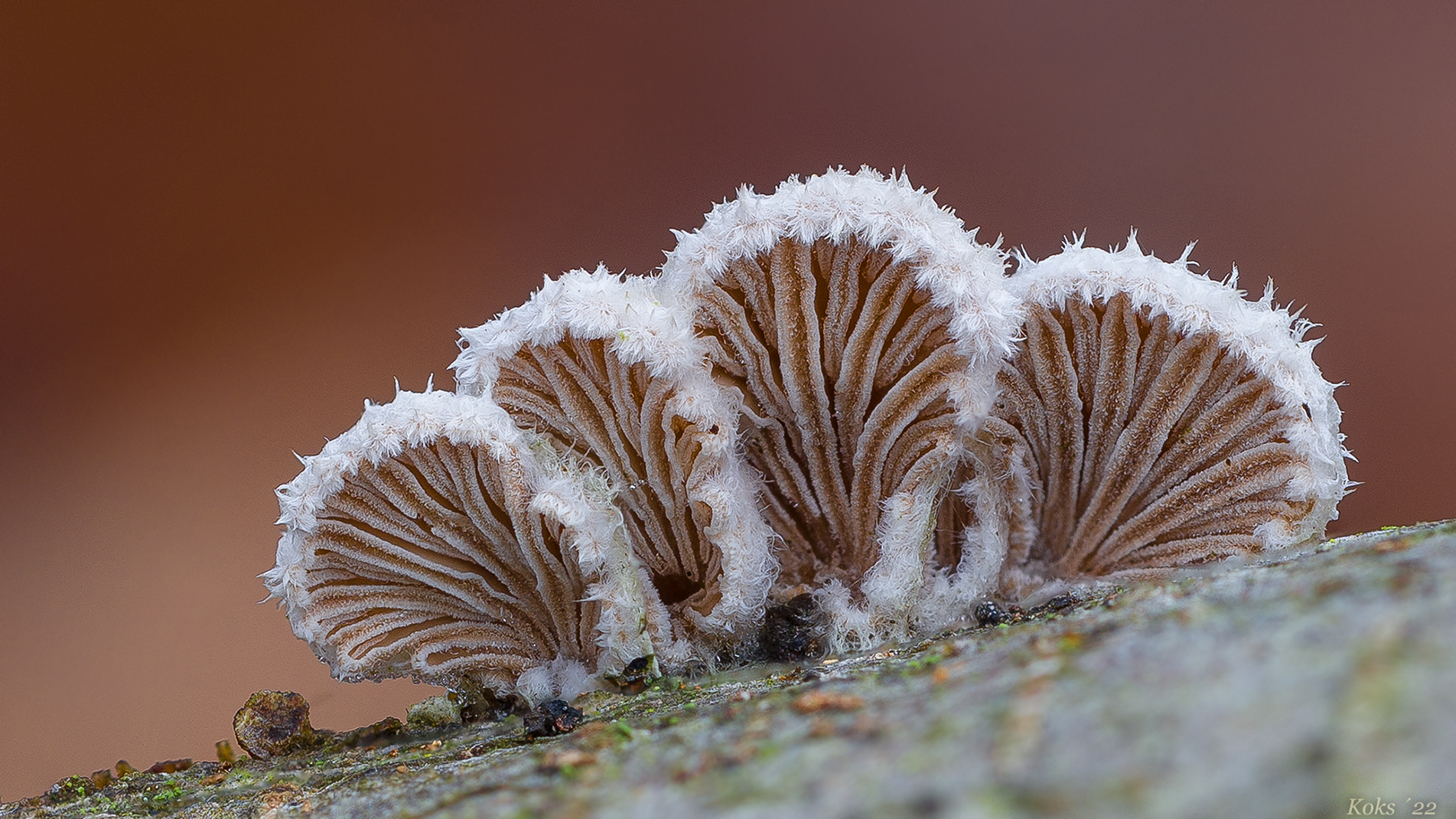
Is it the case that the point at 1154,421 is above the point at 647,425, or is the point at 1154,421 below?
below

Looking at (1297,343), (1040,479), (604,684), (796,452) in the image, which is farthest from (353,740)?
(1297,343)
